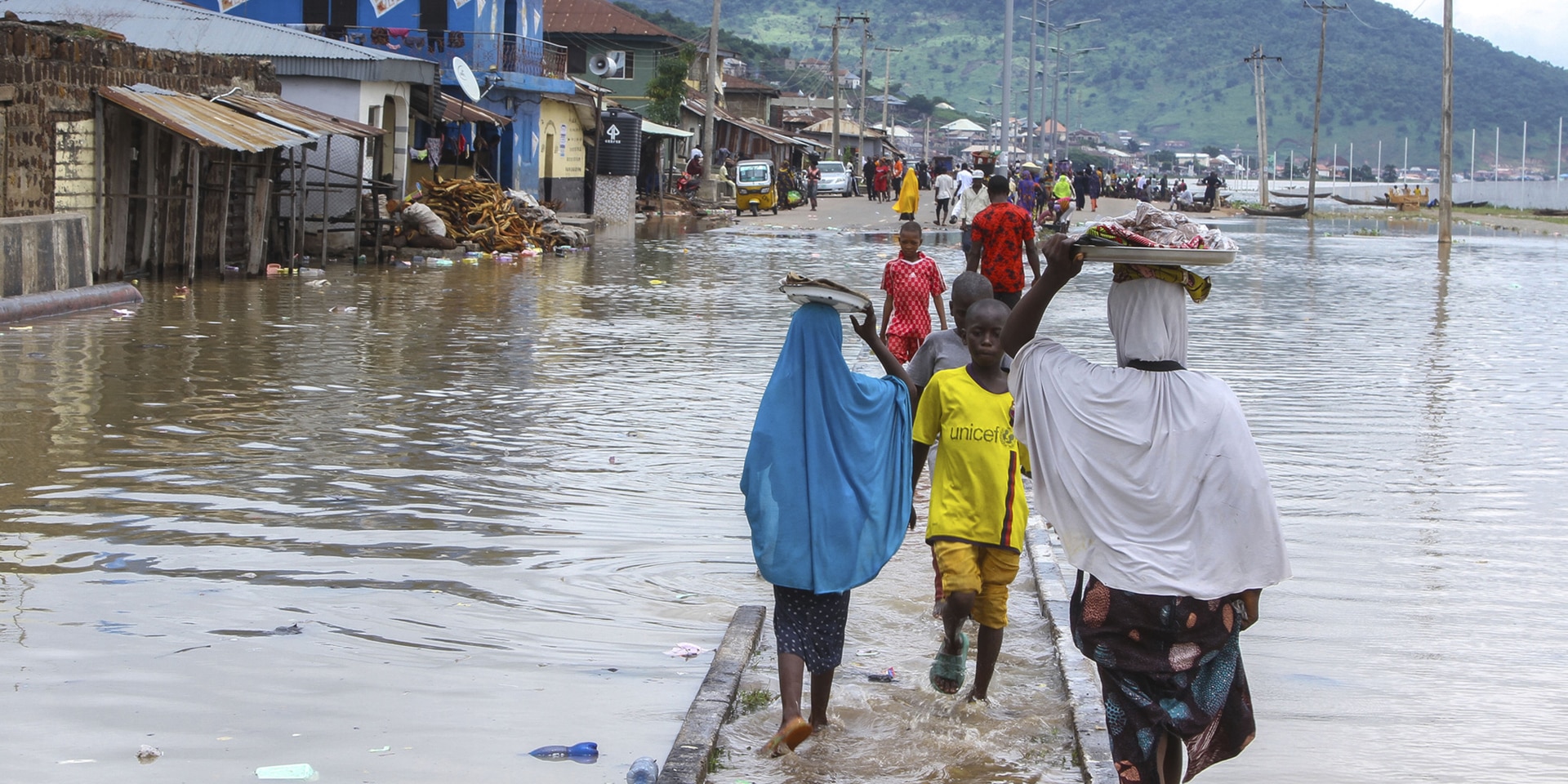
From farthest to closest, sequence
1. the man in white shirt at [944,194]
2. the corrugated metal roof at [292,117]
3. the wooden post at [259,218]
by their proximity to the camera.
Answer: the man in white shirt at [944,194] → the corrugated metal roof at [292,117] → the wooden post at [259,218]

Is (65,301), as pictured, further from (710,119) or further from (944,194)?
(710,119)

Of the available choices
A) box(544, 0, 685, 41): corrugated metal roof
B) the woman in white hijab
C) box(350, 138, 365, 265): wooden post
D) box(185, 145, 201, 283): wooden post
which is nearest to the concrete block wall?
box(185, 145, 201, 283): wooden post

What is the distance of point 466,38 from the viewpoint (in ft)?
119

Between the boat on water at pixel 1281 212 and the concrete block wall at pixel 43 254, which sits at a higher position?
the boat on water at pixel 1281 212

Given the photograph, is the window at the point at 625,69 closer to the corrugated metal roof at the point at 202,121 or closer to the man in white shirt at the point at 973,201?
the man in white shirt at the point at 973,201

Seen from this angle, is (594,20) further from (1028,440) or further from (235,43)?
(1028,440)

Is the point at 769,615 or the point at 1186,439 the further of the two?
the point at 769,615

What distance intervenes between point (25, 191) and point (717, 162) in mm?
47114

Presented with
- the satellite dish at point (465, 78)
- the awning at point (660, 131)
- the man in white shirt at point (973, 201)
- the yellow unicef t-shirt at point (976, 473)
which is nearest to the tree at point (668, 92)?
the awning at point (660, 131)

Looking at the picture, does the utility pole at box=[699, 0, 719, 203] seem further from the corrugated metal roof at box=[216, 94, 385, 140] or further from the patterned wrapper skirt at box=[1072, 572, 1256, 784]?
the patterned wrapper skirt at box=[1072, 572, 1256, 784]

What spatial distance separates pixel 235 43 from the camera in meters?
25.5

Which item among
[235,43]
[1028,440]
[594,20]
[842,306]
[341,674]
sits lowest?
[341,674]

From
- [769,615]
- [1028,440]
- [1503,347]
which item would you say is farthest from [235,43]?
[1028,440]

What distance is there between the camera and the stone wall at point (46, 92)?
15.6m
